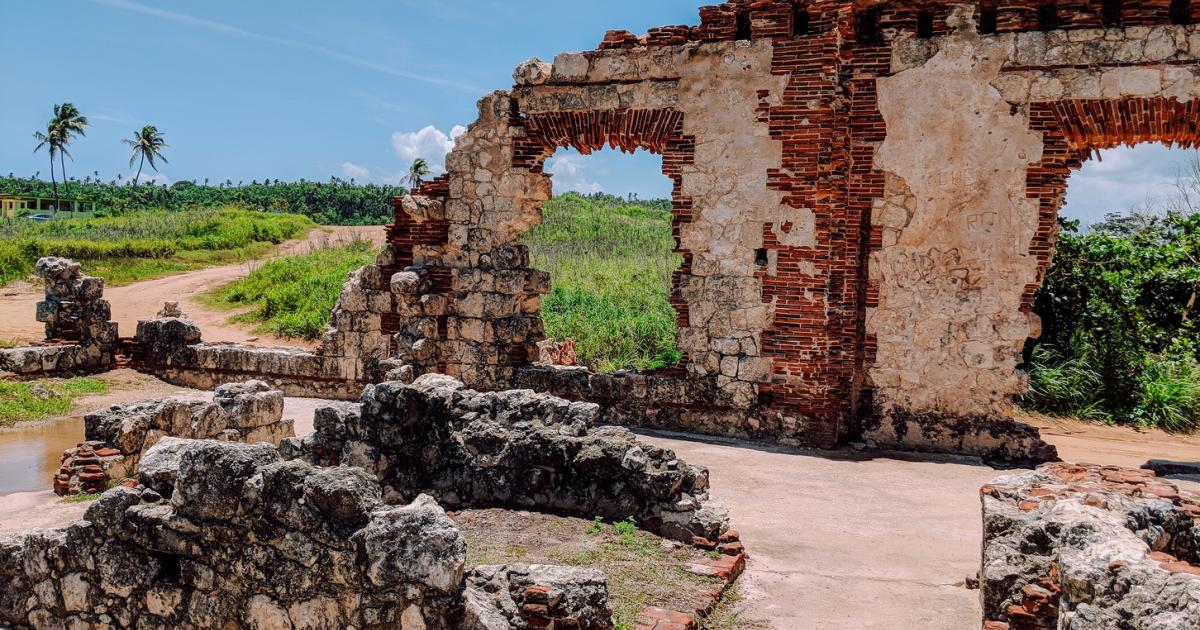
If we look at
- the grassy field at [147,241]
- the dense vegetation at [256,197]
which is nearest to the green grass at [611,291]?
the grassy field at [147,241]

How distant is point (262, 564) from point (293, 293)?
58.9ft

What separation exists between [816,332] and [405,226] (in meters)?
5.78

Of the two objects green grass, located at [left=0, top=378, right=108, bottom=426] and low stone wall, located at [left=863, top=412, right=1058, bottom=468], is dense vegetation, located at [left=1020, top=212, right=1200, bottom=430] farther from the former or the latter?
green grass, located at [left=0, top=378, right=108, bottom=426]

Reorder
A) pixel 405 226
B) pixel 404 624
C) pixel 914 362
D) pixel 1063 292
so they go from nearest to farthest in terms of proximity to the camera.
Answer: pixel 404 624 → pixel 914 362 → pixel 405 226 → pixel 1063 292

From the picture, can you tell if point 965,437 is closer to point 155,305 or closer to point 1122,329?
point 1122,329

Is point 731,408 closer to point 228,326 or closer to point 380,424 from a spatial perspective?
point 380,424

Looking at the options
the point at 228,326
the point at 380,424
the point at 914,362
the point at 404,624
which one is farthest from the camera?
the point at 228,326

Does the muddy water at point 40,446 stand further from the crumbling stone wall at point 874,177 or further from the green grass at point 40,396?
the crumbling stone wall at point 874,177

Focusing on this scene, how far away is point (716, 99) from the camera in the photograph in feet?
34.9

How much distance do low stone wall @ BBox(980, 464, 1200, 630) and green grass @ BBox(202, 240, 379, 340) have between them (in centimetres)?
1466

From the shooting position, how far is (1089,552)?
4277 mm

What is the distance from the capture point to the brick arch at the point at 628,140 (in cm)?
1092

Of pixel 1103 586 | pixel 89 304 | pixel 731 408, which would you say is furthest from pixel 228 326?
pixel 1103 586

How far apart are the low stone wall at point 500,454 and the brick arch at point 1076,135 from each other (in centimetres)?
512
